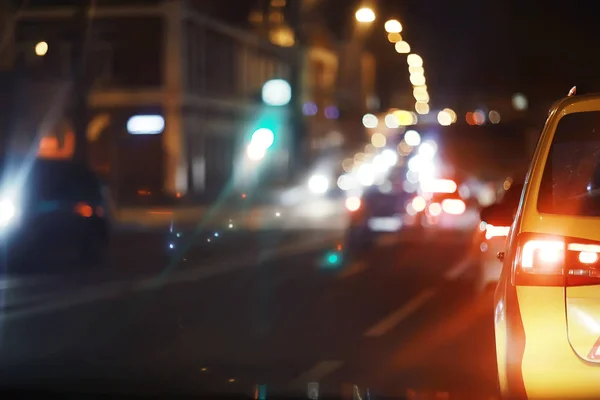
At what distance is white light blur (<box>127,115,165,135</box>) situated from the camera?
4534 centimetres

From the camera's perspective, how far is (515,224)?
5.55 meters

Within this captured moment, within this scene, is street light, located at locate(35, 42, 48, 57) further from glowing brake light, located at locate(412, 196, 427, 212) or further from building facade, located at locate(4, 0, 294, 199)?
glowing brake light, located at locate(412, 196, 427, 212)

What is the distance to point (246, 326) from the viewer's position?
40.5ft

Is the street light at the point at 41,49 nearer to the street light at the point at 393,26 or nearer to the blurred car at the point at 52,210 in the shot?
the street light at the point at 393,26

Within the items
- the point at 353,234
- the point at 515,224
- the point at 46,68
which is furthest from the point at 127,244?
the point at 515,224

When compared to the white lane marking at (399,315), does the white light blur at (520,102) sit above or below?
above

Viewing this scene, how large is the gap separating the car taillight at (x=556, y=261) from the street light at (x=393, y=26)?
30.0 metres

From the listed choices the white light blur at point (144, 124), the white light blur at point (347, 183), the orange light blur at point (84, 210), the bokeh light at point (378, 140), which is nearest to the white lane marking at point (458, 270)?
the orange light blur at point (84, 210)

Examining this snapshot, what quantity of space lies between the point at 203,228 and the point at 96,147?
32132mm

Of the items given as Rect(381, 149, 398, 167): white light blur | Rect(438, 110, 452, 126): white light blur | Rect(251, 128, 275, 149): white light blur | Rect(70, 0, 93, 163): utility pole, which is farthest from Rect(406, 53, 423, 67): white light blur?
Rect(251, 128, 275, 149): white light blur

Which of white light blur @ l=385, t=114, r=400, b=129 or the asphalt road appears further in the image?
white light blur @ l=385, t=114, r=400, b=129

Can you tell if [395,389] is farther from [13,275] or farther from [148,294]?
[13,275]

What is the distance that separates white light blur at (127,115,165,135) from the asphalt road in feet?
78.9

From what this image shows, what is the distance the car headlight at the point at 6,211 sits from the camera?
19.0 meters
